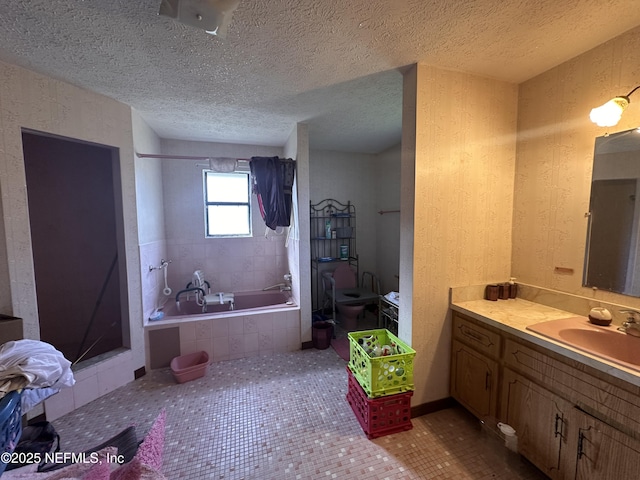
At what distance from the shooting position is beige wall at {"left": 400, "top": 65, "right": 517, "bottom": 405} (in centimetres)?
173

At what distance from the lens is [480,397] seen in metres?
1.68

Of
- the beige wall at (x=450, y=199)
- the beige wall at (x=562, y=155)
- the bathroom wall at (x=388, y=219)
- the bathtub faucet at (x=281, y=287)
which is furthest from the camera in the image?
the bathroom wall at (x=388, y=219)

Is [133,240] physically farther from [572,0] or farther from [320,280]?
[572,0]

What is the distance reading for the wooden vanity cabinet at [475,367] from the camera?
1.60 m

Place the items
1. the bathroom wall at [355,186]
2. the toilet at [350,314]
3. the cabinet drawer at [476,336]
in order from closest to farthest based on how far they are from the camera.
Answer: the cabinet drawer at [476,336], the toilet at [350,314], the bathroom wall at [355,186]

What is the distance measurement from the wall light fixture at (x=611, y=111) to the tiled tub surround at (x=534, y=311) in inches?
40.1

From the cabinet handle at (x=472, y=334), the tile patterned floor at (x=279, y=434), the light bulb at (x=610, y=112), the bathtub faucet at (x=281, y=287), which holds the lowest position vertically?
the tile patterned floor at (x=279, y=434)

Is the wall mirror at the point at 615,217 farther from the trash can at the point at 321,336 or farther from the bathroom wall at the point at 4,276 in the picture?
the bathroom wall at the point at 4,276

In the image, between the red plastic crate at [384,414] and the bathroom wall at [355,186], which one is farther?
the bathroom wall at [355,186]

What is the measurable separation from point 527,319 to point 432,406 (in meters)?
0.93

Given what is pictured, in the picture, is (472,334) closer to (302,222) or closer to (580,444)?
(580,444)

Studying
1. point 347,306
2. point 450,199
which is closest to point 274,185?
point 347,306

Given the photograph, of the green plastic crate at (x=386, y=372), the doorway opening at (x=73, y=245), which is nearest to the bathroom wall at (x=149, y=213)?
the doorway opening at (x=73, y=245)

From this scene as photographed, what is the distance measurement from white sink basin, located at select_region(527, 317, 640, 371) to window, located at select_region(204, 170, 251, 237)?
10.8 ft
